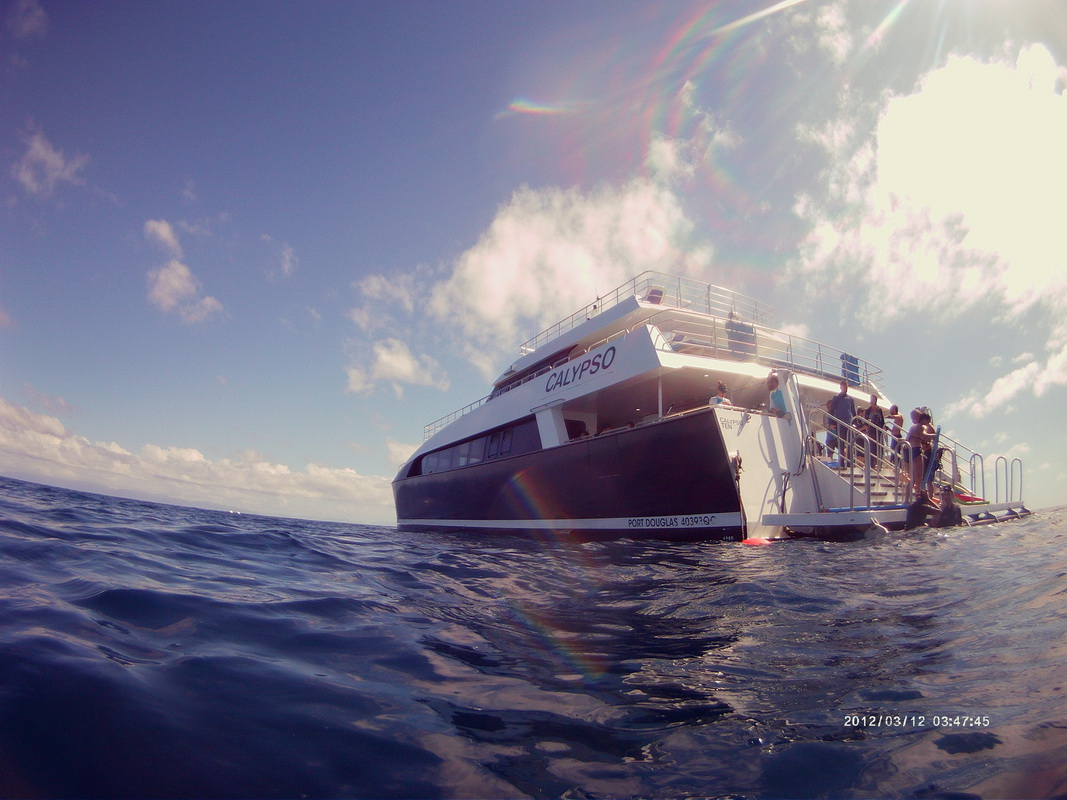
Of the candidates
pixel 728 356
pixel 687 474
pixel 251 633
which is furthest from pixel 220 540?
pixel 728 356

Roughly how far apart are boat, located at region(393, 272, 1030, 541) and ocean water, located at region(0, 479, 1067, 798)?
3.69 meters

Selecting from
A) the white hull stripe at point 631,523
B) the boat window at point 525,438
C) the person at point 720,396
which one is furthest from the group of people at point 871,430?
the boat window at point 525,438

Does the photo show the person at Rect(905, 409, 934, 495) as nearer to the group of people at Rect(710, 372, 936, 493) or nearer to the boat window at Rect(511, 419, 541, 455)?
the group of people at Rect(710, 372, 936, 493)

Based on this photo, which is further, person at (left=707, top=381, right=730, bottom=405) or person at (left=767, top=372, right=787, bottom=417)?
person at (left=767, top=372, right=787, bottom=417)

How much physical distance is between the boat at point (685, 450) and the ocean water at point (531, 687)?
3.69m

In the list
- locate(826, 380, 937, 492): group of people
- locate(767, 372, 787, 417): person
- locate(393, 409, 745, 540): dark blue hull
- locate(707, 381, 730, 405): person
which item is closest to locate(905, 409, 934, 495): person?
locate(826, 380, 937, 492): group of people

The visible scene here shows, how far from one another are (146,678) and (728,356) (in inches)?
432

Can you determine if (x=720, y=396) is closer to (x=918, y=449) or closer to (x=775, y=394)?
(x=775, y=394)

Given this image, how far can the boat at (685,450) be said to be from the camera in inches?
317

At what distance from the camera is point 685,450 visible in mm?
8297

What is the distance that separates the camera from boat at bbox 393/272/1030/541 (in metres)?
8.06

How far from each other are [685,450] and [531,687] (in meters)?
6.50

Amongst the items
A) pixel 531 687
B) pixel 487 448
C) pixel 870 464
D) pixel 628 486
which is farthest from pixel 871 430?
pixel 531 687

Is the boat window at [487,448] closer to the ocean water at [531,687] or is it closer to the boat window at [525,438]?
the boat window at [525,438]
